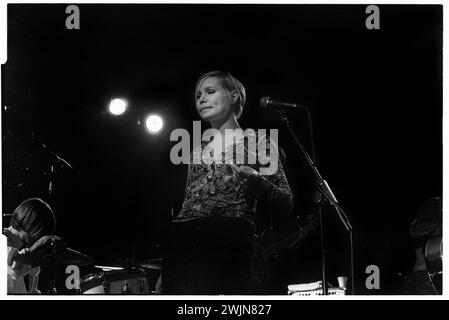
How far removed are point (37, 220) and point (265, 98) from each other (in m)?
1.31

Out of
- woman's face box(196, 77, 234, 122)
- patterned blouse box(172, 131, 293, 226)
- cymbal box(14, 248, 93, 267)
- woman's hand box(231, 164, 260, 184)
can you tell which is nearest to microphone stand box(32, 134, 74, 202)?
cymbal box(14, 248, 93, 267)

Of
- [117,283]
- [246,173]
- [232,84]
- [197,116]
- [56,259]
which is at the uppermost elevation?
[232,84]

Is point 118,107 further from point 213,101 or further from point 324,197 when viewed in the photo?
point 324,197

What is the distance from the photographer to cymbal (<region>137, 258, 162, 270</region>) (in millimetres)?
2975

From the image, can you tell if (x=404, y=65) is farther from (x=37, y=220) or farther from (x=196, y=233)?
(x=37, y=220)

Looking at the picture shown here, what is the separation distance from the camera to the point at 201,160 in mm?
3057

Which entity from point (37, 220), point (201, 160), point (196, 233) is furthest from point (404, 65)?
point (37, 220)

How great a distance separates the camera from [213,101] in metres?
3.09

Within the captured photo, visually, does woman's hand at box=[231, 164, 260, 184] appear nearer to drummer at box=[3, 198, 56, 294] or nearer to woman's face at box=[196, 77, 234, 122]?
woman's face at box=[196, 77, 234, 122]

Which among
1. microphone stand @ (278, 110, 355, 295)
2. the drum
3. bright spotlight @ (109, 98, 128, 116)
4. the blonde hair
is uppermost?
the blonde hair

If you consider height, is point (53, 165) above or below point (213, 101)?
below

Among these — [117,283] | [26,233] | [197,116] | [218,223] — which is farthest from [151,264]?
[197,116]

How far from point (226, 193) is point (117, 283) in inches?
27.5

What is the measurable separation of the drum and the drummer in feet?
0.87
